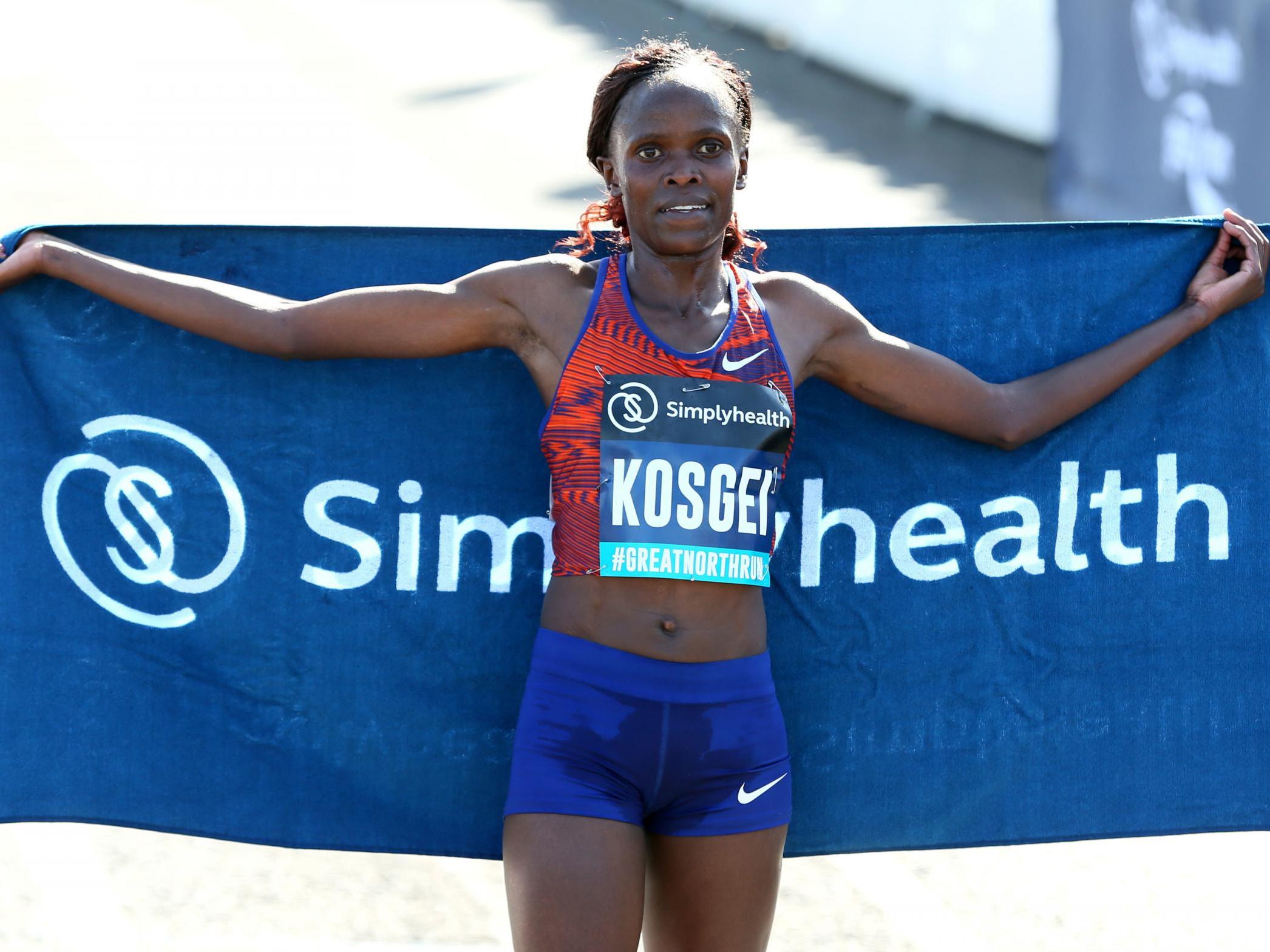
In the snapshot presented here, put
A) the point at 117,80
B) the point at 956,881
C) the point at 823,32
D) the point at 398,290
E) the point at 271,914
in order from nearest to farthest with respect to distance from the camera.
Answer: the point at 398,290 < the point at 271,914 < the point at 956,881 < the point at 117,80 < the point at 823,32

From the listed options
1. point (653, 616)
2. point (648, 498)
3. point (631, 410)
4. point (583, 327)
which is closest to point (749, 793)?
point (653, 616)

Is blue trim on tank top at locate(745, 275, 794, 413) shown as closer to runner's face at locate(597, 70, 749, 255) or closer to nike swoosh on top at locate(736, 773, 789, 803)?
runner's face at locate(597, 70, 749, 255)

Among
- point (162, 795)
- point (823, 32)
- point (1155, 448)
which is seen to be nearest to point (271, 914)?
point (162, 795)

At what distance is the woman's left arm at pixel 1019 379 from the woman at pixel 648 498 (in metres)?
0.08

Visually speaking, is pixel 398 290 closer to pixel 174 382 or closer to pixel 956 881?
pixel 174 382

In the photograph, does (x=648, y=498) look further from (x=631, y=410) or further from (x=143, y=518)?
(x=143, y=518)

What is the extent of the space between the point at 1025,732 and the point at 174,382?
253 centimetres

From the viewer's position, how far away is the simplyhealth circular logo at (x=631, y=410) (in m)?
3.82

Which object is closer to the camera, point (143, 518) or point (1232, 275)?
point (143, 518)

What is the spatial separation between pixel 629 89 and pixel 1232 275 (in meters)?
1.87

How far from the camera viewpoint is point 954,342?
4.70 meters

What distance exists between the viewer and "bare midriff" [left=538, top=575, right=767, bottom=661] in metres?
3.79

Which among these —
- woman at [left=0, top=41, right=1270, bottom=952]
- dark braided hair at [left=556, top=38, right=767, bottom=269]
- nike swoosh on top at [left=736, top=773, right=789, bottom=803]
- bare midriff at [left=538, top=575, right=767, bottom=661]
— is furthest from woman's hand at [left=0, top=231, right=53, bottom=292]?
nike swoosh on top at [left=736, top=773, right=789, bottom=803]

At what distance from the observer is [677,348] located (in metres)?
3.91
